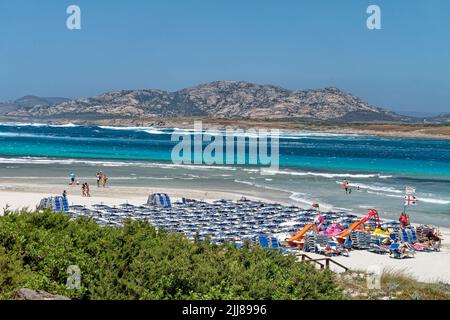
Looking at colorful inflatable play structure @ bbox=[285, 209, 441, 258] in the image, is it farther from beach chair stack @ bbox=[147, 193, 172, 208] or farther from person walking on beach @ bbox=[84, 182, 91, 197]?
person walking on beach @ bbox=[84, 182, 91, 197]

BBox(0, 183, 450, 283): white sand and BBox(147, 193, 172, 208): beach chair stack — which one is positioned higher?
BBox(147, 193, 172, 208): beach chair stack

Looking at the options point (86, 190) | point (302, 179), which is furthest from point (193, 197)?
point (302, 179)

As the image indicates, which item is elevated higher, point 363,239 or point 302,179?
point 363,239

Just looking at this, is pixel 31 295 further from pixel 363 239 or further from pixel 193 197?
pixel 193 197

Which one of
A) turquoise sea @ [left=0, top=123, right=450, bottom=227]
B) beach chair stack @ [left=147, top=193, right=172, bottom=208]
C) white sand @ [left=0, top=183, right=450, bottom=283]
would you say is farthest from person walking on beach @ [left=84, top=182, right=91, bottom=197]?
turquoise sea @ [left=0, top=123, right=450, bottom=227]

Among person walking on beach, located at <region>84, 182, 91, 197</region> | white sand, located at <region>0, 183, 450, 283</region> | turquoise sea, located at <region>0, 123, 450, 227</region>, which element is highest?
person walking on beach, located at <region>84, 182, 91, 197</region>

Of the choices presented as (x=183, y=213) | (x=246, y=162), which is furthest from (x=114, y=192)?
(x=246, y=162)

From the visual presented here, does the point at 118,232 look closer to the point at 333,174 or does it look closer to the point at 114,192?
the point at 114,192
